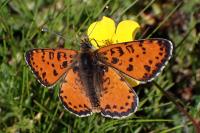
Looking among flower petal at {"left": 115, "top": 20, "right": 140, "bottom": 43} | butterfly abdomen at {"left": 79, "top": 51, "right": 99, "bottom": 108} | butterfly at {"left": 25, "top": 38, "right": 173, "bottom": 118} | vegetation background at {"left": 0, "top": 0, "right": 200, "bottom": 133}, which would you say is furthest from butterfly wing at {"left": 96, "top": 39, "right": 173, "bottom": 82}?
vegetation background at {"left": 0, "top": 0, "right": 200, "bottom": 133}

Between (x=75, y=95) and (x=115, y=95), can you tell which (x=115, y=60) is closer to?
(x=115, y=95)

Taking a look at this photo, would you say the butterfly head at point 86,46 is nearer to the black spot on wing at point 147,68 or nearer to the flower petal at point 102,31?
the flower petal at point 102,31

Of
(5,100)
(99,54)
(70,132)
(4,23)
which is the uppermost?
(4,23)

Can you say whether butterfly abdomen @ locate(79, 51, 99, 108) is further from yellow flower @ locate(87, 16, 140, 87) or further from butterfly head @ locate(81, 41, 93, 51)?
yellow flower @ locate(87, 16, 140, 87)

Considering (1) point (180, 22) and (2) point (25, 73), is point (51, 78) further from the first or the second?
(1) point (180, 22)

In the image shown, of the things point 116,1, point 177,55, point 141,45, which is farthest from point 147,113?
point 141,45

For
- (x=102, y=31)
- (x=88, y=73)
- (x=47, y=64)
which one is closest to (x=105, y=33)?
(x=102, y=31)

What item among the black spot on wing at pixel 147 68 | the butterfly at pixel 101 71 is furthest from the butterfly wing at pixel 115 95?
the black spot on wing at pixel 147 68
